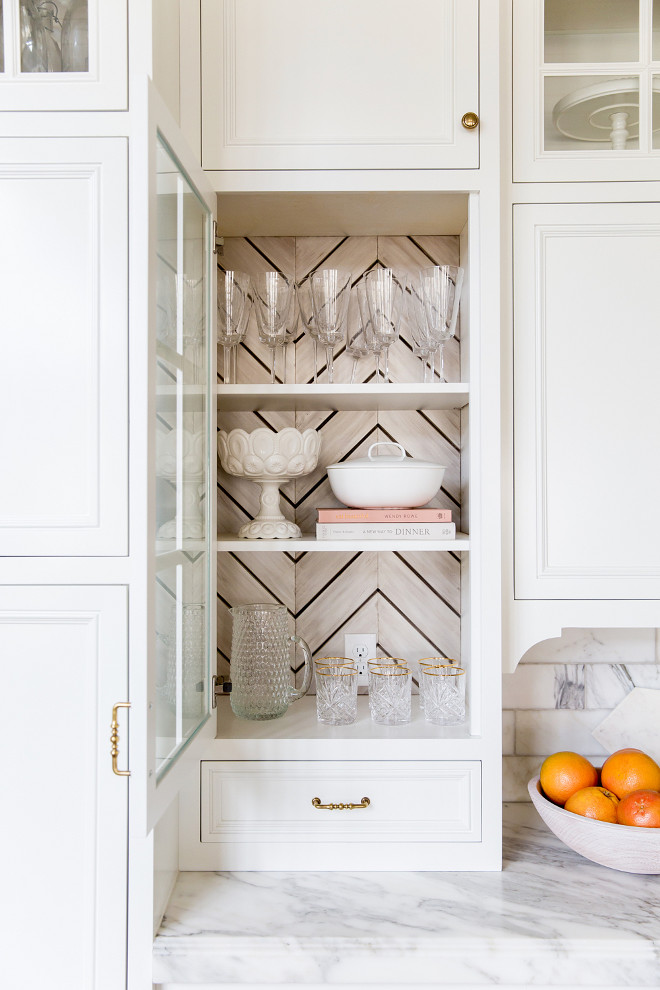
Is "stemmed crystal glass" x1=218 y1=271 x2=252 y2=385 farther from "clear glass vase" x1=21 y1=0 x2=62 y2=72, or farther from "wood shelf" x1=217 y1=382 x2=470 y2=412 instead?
"clear glass vase" x1=21 y1=0 x2=62 y2=72

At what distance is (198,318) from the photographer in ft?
4.15

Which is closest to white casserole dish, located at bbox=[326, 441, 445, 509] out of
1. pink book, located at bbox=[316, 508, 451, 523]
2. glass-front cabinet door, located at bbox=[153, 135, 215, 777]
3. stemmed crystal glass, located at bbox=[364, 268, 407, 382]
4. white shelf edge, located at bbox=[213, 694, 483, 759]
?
pink book, located at bbox=[316, 508, 451, 523]

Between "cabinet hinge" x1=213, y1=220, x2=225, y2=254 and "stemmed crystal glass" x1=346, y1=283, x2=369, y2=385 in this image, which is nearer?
"cabinet hinge" x1=213, y1=220, x2=225, y2=254

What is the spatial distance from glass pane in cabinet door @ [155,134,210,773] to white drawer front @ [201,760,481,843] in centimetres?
17

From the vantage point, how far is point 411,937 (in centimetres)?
111

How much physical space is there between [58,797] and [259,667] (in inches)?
17.6

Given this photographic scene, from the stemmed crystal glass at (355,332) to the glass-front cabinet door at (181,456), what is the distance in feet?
0.97

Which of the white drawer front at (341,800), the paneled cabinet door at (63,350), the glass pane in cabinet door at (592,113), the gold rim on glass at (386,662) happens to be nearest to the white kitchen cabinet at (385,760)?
the white drawer front at (341,800)

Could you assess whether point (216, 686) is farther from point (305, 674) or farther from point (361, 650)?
point (361, 650)

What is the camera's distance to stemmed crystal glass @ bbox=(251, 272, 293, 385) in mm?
1390

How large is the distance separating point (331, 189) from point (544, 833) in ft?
4.27

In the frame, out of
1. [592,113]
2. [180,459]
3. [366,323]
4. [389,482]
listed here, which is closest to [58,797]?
[180,459]

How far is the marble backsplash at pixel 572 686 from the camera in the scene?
1.64 m

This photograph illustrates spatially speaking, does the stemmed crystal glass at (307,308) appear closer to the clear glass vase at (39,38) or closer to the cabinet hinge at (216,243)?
the cabinet hinge at (216,243)
